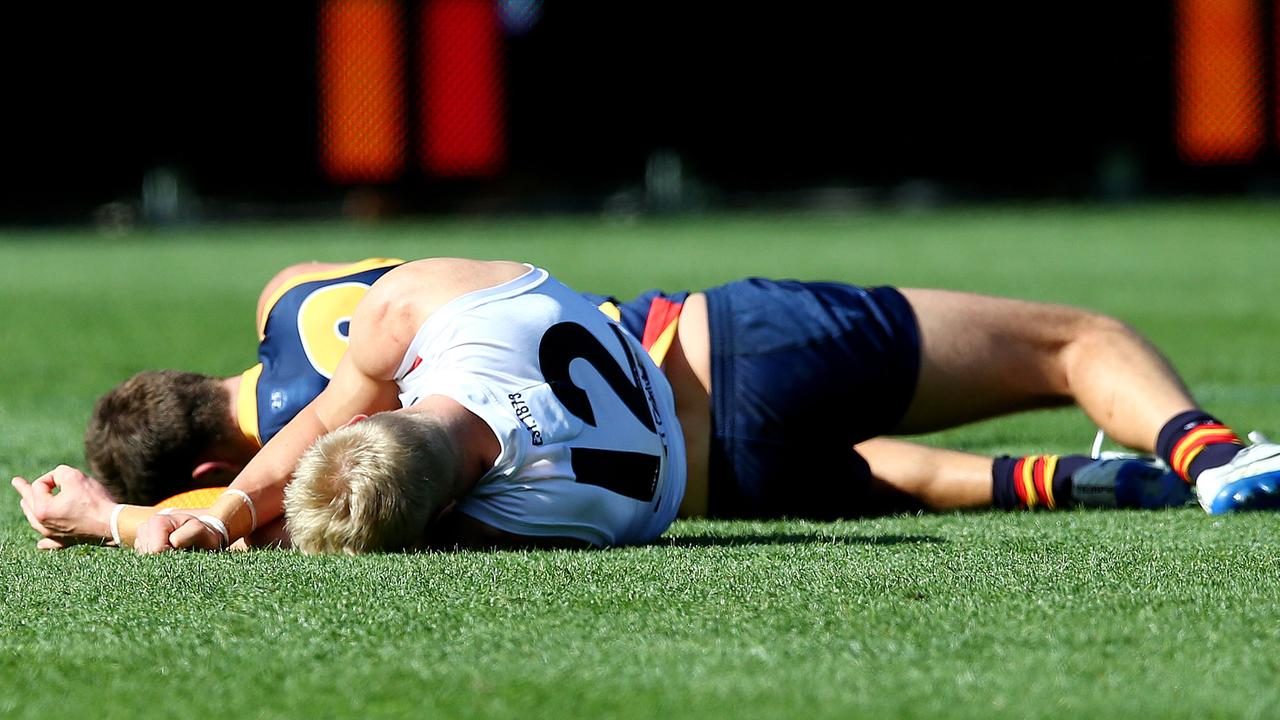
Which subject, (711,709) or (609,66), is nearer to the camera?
(711,709)

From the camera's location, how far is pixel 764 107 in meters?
18.3

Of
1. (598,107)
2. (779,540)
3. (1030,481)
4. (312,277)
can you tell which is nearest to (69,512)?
(312,277)

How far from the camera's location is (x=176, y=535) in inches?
114

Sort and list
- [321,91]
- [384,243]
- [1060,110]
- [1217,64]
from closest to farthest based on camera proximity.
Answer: [384,243], [1217,64], [321,91], [1060,110]

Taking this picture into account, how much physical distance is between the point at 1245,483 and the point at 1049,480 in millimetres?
478

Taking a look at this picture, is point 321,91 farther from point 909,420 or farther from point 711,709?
point 711,709

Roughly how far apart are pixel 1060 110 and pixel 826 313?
49.6 ft

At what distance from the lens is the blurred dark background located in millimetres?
16375

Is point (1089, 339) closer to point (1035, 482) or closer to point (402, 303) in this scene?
point (1035, 482)

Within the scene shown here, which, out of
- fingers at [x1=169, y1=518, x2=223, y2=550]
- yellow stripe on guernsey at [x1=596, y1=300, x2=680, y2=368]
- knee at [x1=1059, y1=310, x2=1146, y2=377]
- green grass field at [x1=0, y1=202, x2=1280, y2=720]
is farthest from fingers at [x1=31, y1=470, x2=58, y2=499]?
knee at [x1=1059, y1=310, x2=1146, y2=377]

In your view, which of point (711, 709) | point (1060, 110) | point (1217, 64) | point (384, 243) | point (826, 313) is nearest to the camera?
point (711, 709)

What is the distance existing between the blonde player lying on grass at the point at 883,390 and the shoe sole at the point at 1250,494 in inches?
2.1

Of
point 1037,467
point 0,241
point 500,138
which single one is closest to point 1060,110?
point 500,138

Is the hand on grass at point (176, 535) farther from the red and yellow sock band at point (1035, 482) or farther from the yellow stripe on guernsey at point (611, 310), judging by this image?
the red and yellow sock band at point (1035, 482)
